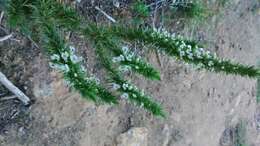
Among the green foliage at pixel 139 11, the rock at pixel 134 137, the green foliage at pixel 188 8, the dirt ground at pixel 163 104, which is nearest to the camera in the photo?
the dirt ground at pixel 163 104

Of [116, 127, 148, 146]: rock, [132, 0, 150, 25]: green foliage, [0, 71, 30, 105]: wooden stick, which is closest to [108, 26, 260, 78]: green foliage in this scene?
[0, 71, 30, 105]: wooden stick

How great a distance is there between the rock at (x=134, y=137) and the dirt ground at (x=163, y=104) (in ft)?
0.11

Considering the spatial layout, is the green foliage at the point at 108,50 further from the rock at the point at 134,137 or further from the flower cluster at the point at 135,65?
the rock at the point at 134,137

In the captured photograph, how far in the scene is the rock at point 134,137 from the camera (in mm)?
3842

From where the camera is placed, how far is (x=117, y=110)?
373cm

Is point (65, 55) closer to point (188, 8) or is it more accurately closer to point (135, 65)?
point (135, 65)

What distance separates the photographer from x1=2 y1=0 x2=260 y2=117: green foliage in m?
2.10

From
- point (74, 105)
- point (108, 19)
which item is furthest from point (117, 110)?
point (108, 19)

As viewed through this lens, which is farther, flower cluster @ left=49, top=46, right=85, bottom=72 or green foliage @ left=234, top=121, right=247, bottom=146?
green foliage @ left=234, top=121, right=247, bottom=146

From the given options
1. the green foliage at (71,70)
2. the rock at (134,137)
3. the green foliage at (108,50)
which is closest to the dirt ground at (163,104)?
the rock at (134,137)

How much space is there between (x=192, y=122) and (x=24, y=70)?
1.96 metres

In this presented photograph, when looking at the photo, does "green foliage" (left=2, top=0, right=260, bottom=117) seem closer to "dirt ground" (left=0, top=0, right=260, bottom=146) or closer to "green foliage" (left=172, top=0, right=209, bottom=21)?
"dirt ground" (left=0, top=0, right=260, bottom=146)

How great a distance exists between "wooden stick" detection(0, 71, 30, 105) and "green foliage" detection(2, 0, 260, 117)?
738 millimetres

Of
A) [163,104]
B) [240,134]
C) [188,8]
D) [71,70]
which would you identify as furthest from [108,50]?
[240,134]
